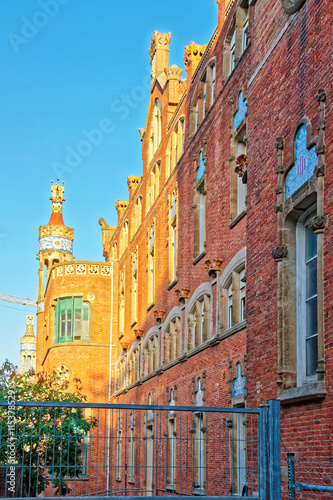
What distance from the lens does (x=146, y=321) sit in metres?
34.4

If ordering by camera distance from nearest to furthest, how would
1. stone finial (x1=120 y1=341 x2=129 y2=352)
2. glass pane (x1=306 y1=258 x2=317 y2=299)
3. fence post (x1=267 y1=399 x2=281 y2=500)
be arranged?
fence post (x1=267 y1=399 x2=281 y2=500), glass pane (x1=306 y1=258 x2=317 y2=299), stone finial (x1=120 y1=341 x2=129 y2=352)

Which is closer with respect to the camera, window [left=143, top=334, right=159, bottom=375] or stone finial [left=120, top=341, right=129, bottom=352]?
window [left=143, top=334, right=159, bottom=375]

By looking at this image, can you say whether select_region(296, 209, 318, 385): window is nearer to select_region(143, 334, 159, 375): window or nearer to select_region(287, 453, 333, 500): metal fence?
select_region(287, 453, 333, 500): metal fence

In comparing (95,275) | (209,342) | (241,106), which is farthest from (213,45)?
(95,275)

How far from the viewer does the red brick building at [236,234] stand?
33.5 ft

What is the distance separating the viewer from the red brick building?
402 inches

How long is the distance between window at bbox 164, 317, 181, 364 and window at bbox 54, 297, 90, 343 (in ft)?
49.6

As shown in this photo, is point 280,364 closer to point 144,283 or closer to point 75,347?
point 144,283

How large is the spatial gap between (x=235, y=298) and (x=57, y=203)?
46196 mm

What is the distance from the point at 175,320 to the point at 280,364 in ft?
56.0

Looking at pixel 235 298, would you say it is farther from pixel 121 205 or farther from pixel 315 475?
pixel 121 205

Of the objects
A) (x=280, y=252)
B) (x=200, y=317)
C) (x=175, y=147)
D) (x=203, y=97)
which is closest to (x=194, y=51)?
(x=203, y=97)

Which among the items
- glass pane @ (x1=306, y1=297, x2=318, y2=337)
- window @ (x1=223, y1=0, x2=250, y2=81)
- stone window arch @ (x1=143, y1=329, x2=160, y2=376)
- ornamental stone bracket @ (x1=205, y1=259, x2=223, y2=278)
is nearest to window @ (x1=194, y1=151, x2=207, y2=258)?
ornamental stone bracket @ (x1=205, y1=259, x2=223, y2=278)

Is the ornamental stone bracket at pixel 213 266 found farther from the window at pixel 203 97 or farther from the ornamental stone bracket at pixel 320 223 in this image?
the ornamental stone bracket at pixel 320 223
